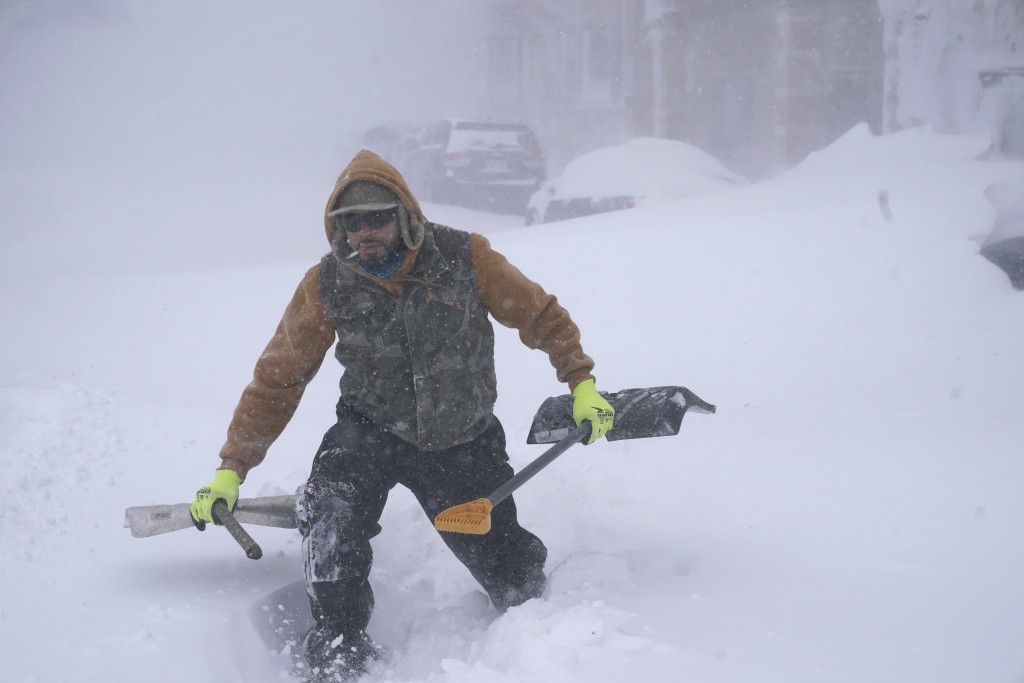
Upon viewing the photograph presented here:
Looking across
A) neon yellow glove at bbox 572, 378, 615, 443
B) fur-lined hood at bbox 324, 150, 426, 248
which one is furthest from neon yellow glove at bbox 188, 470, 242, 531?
neon yellow glove at bbox 572, 378, 615, 443

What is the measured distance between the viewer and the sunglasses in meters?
2.33

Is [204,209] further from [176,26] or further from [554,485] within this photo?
[176,26]

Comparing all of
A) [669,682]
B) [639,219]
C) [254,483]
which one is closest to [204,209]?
[639,219]

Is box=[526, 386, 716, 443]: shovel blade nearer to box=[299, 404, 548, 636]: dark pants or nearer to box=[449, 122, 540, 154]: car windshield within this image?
box=[299, 404, 548, 636]: dark pants

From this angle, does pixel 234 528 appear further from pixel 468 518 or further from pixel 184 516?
pixel 468 518

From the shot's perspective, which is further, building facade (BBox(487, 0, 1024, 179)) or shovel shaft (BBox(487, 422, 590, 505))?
building facade (BBox(487, 0, 1024, 179))

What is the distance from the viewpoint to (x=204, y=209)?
15016 millimetres

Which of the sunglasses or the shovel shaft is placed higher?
the sunglasses

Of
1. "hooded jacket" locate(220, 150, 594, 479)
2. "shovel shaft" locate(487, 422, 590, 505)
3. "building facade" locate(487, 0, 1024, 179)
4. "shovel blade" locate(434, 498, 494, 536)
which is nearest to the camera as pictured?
"shovel blade" locate(434, 498, 494, 536)

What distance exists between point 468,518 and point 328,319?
2.22 ft

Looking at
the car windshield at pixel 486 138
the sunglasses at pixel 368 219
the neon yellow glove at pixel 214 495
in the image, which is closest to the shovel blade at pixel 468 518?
the neon yellow glove at pixel 214 495

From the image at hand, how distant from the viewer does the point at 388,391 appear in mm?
2439

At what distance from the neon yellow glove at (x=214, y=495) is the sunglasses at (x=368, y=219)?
77 centimetres

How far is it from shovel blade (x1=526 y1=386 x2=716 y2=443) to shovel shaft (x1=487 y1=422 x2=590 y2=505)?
15 centimetres
